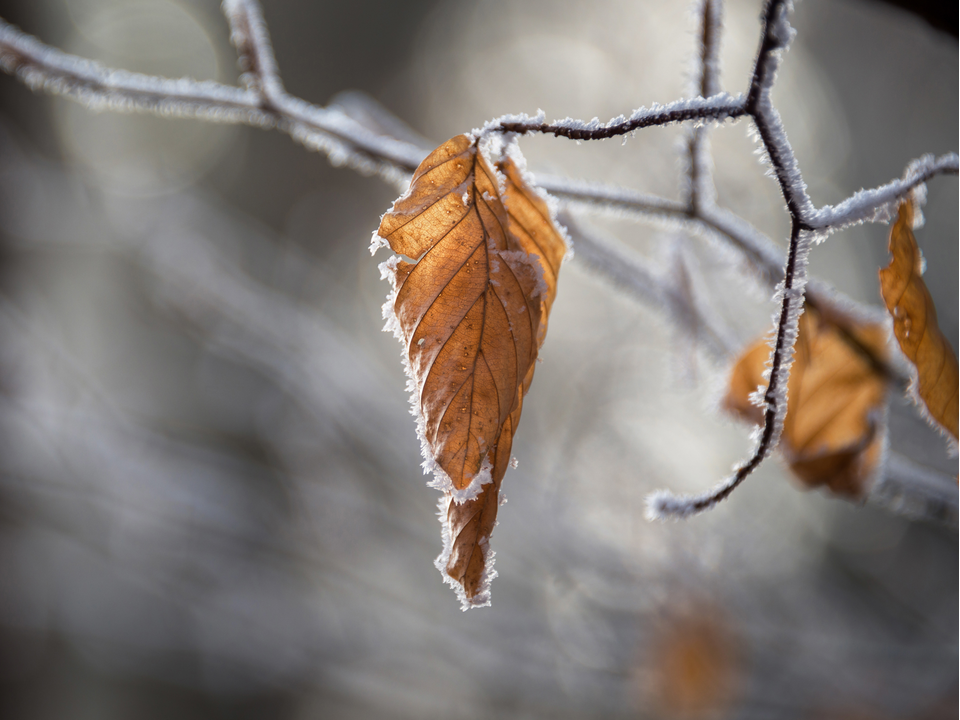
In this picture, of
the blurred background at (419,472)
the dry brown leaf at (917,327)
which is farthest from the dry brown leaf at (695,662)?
the dry brown leaf at (917,327)

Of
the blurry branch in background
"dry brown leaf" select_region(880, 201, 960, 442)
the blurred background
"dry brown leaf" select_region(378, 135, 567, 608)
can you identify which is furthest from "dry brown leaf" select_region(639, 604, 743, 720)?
"dry brown leaf" select_region(378, 135, 567, 608)

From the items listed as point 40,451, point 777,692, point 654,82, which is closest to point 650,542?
point 777,692

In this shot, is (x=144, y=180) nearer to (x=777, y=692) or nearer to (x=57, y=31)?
(x=57, y=31)

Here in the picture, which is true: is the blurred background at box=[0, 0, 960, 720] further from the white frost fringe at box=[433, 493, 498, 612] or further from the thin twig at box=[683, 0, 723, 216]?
the white frost fringe at box=[433, 493, 498, 612]

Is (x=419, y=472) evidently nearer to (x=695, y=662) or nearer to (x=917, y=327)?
(x=695, y=662)

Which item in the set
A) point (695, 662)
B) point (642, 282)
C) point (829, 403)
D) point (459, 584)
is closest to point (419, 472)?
point (695, 662)

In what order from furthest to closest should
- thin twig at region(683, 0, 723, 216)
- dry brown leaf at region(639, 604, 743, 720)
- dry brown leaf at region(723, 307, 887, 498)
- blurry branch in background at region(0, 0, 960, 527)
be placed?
dry brown leaf at region(639, 604, 743, 720)
dry brown leaf at region(723, 307, 887, 498)
thin twig at region(683, 0, 723, 216)
blurry branch in background at region(0, 0, 960, 527)
